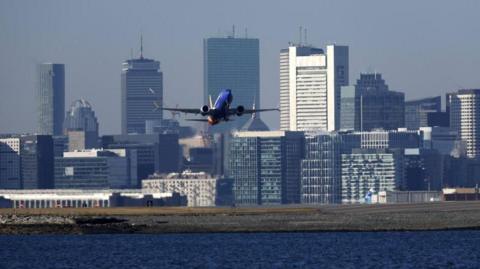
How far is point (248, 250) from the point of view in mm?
156375

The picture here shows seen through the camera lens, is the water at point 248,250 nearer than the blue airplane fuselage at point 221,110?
Yes

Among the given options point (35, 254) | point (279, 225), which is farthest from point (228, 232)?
point (35, 254)

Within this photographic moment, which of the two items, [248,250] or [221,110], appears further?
[221,110]

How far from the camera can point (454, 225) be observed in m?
186

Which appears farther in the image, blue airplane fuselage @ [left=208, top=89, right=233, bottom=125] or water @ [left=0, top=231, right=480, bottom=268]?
blue airplane fuselage @ [left=208, top=89, right=233, bottom=125]

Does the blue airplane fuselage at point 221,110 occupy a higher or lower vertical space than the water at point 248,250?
higher

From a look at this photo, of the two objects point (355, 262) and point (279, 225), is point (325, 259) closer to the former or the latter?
point (355, 262)

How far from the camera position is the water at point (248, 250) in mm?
141625

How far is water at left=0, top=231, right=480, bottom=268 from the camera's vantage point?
465 feet

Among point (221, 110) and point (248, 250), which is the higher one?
point (221, 110)

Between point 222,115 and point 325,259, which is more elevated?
point 222,115

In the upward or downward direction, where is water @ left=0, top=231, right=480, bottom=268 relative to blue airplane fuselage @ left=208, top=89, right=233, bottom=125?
downward

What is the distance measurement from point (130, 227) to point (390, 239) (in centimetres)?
2942

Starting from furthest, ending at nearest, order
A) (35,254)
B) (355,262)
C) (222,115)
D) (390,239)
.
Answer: (222,115) < (390,239) < (35,254) < (355,262)
